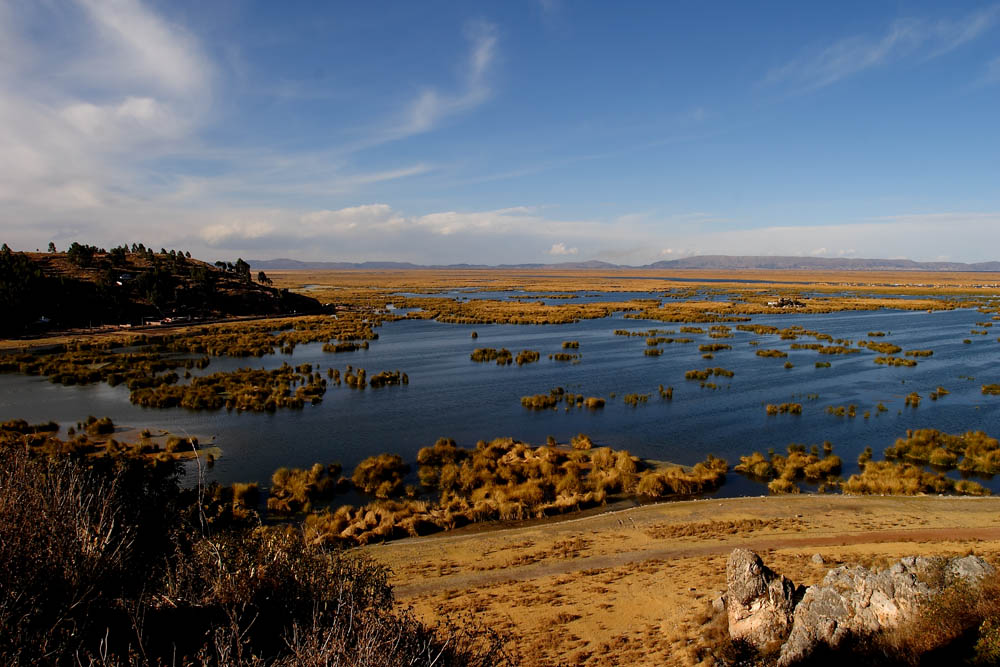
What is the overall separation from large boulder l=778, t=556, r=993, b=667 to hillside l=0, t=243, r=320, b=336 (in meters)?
75.8

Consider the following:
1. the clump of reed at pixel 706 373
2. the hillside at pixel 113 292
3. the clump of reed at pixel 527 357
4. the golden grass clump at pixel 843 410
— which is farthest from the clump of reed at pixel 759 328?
the hillside at pixel 113 292

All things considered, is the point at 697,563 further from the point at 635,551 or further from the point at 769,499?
the point at 769,499

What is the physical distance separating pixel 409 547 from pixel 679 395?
82.7ft

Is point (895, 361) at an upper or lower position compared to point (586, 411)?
upper

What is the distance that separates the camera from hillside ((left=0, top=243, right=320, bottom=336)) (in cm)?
6258

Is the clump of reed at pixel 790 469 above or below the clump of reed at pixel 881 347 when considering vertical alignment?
below

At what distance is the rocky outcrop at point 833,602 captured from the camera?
873cm

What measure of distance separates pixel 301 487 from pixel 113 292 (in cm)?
6747

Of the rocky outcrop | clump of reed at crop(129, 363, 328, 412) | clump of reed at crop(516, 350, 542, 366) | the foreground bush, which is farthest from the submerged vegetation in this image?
clump of reed at crop(516, 350, 542, 366)

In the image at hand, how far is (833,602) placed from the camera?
9297 mm

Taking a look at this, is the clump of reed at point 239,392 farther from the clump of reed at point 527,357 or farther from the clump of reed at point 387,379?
the clump of reed at point 527,357

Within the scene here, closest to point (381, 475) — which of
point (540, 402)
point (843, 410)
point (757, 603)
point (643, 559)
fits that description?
point (643, 559)

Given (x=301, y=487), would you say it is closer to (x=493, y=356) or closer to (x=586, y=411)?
(x=586, y=411)

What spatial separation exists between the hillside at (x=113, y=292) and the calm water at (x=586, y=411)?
27.6 meters
